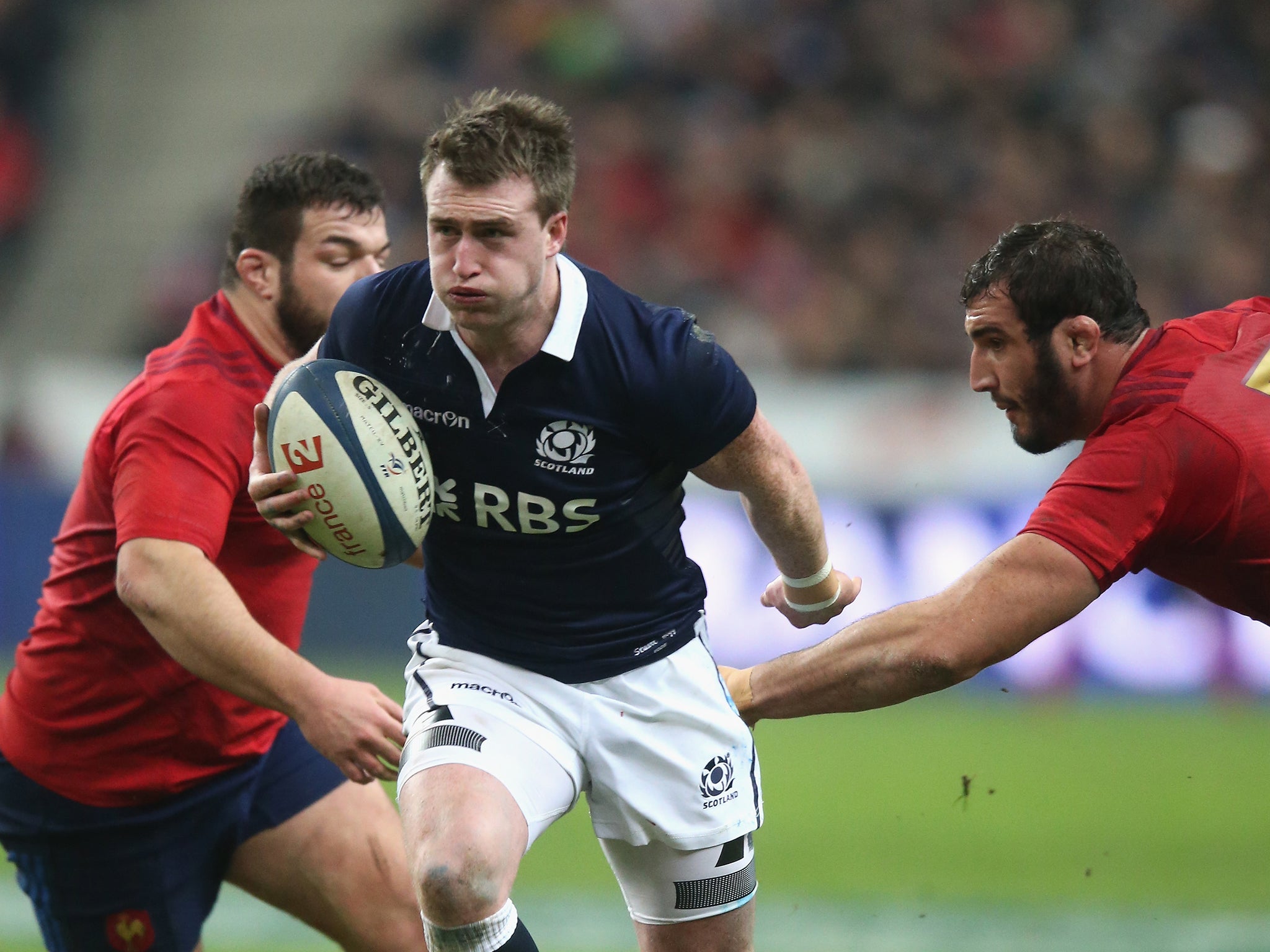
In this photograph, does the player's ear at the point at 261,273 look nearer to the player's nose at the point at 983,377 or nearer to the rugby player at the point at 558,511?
the rugby player at the point at 558,511

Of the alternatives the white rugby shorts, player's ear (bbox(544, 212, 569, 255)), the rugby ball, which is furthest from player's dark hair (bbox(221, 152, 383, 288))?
the white rugby shorts

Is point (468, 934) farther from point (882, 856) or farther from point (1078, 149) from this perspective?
point (1078, 149)

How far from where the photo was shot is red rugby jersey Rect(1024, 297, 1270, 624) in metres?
3.75

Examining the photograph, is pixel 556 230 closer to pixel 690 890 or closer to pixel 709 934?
pixel 690 890

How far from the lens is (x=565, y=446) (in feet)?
13.1

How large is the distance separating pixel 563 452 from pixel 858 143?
38.6 ft

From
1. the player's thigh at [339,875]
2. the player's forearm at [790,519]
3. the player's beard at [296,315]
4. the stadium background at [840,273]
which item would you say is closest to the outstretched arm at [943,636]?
the player's forearm at [790,519]

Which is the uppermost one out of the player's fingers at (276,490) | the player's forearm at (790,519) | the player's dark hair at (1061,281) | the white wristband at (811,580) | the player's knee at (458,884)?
the player's dark hair at (1061,281)

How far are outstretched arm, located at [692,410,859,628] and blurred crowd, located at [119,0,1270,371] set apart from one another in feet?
29.4

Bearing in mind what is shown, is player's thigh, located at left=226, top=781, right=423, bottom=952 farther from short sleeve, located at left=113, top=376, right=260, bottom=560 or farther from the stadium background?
the stadium background

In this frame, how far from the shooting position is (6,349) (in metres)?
16.3

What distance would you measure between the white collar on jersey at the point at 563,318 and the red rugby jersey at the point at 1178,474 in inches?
47.8

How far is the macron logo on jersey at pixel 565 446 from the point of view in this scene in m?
A: 4.00

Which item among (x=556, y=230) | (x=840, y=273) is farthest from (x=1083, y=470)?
(x=840, y=273)
